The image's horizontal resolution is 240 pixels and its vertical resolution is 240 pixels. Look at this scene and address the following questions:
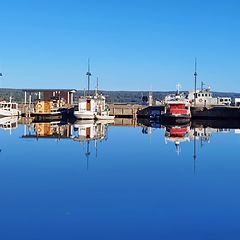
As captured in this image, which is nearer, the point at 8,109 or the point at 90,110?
the point at 90,110

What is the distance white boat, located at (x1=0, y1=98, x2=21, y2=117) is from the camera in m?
69.9

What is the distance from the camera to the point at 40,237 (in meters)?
11.5

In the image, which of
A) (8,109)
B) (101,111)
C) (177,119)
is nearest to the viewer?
(177,119)

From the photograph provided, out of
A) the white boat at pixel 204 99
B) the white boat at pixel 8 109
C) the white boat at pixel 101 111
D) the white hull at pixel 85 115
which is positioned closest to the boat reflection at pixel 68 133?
the white hull at pixel 85 115

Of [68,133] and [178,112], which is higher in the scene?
[178,112]

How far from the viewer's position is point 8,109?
71.2 metres

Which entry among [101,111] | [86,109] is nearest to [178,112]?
[101,111]

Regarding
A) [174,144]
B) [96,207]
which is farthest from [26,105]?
[96,207]

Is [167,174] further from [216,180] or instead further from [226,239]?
[226,239]

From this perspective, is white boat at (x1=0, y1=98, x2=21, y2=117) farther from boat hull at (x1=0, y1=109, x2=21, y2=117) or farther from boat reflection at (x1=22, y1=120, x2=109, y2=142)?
boat reflection at (x1=22, y1=120, x2=109, y2=142)

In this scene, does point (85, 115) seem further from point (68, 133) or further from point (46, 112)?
point (68, 133)

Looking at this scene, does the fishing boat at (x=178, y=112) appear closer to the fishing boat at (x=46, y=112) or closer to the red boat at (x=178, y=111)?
the red boat at (x=178, y=111)

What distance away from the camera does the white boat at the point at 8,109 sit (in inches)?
2751

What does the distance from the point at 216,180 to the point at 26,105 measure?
62117 millimetres
